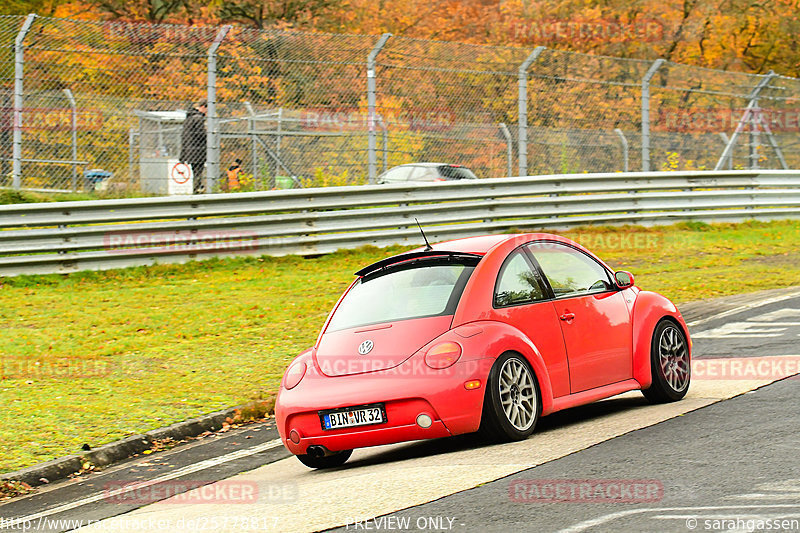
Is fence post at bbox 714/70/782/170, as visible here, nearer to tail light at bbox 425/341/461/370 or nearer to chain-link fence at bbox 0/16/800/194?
chain-link fence at bbox 0/16/800/194

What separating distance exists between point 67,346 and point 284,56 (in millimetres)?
7236

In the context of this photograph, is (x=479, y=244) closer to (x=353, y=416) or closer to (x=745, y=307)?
(x=353, y=416)

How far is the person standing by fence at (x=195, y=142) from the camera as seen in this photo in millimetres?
17188

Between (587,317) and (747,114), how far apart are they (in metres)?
17.2

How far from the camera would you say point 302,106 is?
18422mm

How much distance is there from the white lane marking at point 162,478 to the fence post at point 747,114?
1770 centimetres

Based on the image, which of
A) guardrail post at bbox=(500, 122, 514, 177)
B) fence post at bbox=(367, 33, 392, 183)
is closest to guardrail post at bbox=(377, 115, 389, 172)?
fence post at bbox=(367, 33, 392, 183)

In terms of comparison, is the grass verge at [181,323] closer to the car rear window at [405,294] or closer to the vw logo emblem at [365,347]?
the car rear window at [405,294]

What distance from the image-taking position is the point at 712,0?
142 feet

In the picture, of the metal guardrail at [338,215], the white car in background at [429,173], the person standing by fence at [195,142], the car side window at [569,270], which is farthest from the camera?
the white car in background at [429,173]

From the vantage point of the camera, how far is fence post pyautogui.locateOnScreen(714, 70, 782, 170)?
23.3m

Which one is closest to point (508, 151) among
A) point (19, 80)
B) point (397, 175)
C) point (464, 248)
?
point (397, 175)

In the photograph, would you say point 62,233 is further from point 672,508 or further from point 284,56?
point 672,508

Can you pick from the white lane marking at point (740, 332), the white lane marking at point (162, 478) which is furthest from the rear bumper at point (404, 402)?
the white lane marking at point (740, 332)
